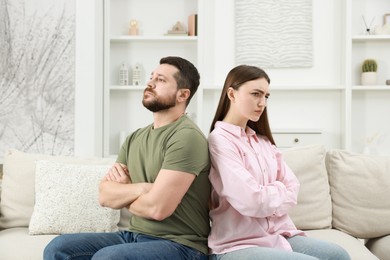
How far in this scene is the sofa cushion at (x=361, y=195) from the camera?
2.68 metres

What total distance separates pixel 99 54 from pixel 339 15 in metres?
2.19

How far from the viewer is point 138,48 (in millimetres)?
5223

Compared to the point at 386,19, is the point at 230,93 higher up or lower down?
lower down

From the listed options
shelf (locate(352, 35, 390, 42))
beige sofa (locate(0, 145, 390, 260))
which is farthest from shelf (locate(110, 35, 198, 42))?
beige sofa (locate(0, 145, 390, 260))

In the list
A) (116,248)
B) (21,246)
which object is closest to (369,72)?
(21,246)

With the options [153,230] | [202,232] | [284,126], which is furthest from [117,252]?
[284,126]

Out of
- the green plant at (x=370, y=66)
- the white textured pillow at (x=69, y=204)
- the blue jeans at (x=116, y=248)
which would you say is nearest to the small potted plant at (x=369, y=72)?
the green plant at (x=370, y=66)

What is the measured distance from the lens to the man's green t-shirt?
6.67 feet

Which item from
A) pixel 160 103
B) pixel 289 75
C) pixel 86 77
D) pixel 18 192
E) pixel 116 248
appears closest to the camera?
pixel 116 248

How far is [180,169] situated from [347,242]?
94cm

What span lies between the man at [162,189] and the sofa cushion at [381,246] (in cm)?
93

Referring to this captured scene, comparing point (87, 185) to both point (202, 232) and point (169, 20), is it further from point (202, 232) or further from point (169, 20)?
point (169, 20)

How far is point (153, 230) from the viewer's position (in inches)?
81.3

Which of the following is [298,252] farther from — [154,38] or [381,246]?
[154,38]
